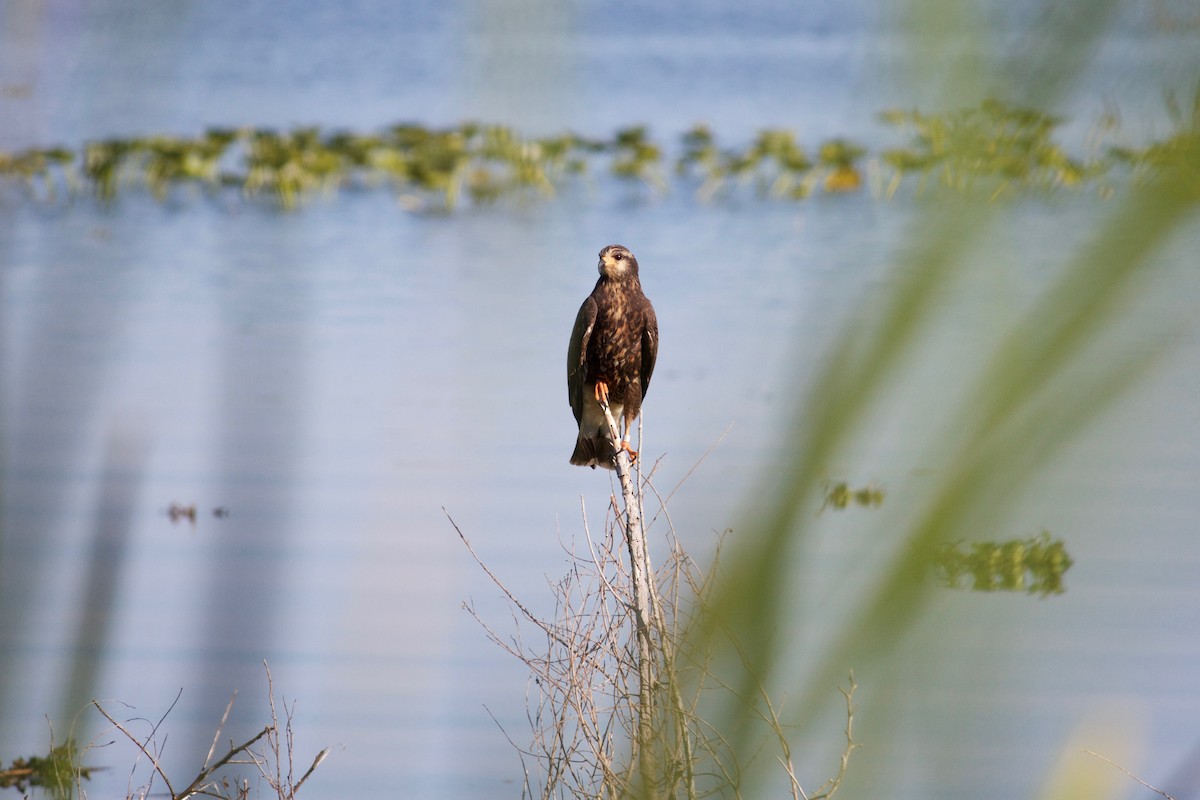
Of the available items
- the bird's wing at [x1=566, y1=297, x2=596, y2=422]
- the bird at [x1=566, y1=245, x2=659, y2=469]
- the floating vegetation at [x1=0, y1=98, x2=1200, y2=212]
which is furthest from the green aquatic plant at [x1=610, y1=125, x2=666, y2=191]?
the bird's wing at [x1=566, y1=297, x2=596, y2=422]

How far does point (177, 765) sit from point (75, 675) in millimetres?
110

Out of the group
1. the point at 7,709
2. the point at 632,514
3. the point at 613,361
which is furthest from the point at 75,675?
the point at 613,361

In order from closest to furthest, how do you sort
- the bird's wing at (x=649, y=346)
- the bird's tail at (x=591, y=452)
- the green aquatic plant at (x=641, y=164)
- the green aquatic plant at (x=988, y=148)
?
the green aquatic plant at (x=988, y=148)
the bird's tail at (x=591, y=452)
the bird's wing at (x=649, y=346)
the green aquatic plant at (x=641, y=164)

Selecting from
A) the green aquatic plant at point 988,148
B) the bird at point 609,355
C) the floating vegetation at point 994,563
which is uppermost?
the bird at point 609,355

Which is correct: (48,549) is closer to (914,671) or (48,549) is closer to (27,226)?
(27,226)

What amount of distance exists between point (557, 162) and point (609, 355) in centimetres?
436

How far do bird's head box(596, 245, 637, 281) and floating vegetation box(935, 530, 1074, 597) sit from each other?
206 inches

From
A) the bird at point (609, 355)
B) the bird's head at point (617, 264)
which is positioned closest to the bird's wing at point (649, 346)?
the bird at point (609, 355)

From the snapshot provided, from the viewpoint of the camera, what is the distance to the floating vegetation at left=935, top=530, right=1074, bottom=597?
31 cm

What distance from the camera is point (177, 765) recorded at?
21.3 inches

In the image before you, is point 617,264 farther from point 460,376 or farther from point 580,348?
point 460,376

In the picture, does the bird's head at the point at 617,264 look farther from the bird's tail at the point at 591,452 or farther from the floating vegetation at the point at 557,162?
the bird's tail at the point at 591,452

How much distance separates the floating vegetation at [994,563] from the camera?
0.31 meters

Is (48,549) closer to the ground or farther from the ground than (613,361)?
closer to the ground
